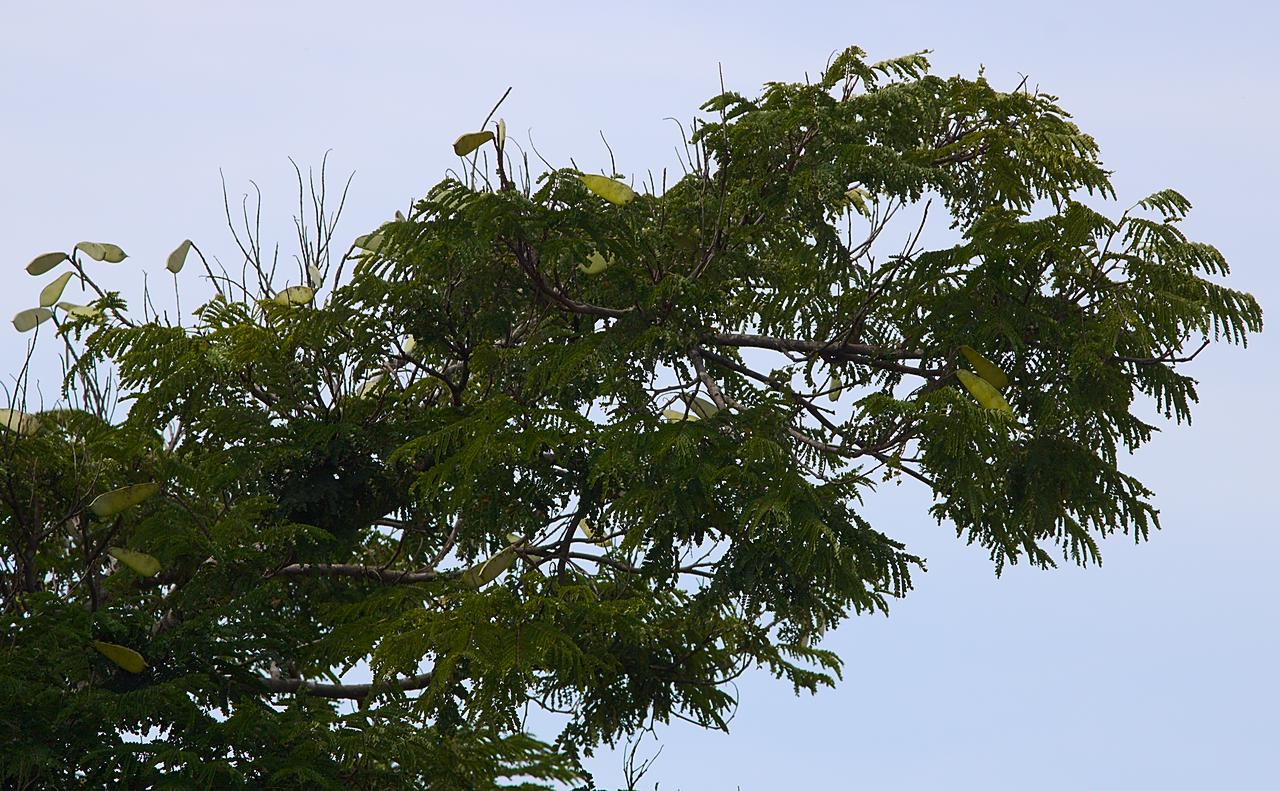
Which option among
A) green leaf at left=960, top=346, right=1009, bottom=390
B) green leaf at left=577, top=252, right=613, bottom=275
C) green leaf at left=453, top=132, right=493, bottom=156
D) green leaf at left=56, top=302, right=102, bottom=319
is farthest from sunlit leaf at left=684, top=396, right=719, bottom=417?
green leaf at left=56, top=302, right=102, bottom=319

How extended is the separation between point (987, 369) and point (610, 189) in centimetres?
200

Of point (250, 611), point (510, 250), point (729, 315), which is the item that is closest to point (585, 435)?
point (510, 250)

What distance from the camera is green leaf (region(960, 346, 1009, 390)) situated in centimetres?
731

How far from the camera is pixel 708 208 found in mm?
7855

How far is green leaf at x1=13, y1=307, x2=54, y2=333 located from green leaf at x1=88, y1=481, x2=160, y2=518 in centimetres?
195

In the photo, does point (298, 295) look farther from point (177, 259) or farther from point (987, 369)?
point (987, 369)

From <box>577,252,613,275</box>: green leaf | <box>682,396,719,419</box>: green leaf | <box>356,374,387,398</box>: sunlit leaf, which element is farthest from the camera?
<box>356,374,387,398</box>: sunlit leaf

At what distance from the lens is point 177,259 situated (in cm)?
964

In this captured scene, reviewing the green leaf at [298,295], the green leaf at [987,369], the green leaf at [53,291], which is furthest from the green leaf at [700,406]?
the green leaf at [53,291]

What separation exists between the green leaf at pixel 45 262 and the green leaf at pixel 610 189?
12.7ft

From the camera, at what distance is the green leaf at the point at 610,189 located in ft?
23.6

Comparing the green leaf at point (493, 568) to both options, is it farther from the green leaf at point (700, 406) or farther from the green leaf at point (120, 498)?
the green leaf at point (120, 498)

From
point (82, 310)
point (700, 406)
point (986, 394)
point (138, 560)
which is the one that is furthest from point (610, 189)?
point (82, 310)

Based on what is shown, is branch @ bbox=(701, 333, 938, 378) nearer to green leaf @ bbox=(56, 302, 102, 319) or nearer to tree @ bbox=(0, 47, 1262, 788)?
tree @ bbox=(0, 47, 1262, 788)
